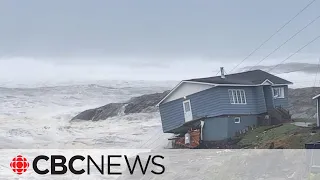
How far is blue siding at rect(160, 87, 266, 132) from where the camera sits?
107ft

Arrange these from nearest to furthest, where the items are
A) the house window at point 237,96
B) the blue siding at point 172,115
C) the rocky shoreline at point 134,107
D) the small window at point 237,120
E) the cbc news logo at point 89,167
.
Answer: the cbc news logo at point 89,167
the small window at point 237,120
the house window at point 237,96
the blue siding at point 172,115
the rocky shoreline at point 134,107

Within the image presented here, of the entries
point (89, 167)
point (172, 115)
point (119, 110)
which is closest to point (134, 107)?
point (119, 110)

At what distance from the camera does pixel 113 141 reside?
43344mm

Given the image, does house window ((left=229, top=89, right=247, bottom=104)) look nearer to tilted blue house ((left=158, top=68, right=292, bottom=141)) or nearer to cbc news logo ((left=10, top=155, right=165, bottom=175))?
tilted blue house ((left=158, top=68, right=292, bottom=141))

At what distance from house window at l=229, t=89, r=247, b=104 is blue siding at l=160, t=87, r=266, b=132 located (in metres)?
0.22

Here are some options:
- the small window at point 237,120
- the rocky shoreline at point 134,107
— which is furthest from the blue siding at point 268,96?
the rocky shoreline at point 134,107

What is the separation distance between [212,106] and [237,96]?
74.3 inches

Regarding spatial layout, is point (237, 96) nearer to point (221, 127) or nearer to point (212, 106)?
point (212, 106)

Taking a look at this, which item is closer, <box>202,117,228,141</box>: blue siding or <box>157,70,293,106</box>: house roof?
<box>202,117,228,141</box>: blue siding

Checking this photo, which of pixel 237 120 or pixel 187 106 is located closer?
pixel 237 120

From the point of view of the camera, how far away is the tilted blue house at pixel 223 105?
1284 inches

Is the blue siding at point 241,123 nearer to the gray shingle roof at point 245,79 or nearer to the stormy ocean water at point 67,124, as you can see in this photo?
the gray shingle roof at point 245,79

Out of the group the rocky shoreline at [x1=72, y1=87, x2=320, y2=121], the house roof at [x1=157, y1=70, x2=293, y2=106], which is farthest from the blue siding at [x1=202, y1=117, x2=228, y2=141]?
the rocky shoreline at [x1=72, y1=87, x2=320, y2=121]

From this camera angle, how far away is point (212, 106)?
32.9 m
